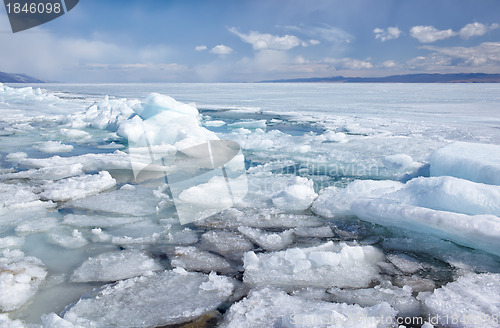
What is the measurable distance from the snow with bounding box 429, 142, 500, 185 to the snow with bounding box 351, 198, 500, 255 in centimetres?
100

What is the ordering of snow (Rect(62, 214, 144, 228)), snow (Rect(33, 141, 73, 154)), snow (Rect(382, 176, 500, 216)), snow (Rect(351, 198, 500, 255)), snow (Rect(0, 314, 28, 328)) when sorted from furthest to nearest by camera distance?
snow (Rect(33, 141, 73, 154))
snow (Rect(62, 214, 144, 228))
snow (Rect(382, 176, 500, 216))
snow (Rect(351, 198, 500, 255))
snow (Rect(0, 314, 28, 328))

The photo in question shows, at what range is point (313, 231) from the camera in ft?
10.3

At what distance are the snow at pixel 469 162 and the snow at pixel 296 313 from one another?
2264mm

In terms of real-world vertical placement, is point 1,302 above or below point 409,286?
above

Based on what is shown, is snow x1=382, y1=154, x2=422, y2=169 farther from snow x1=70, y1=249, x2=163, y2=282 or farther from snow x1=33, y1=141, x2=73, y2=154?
snow x1=33, y1=141, x2=73, y2=154

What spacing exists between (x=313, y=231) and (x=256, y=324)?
1.45 metres

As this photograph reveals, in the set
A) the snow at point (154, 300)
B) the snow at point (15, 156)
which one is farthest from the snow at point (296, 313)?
the snow at point (15, 156)

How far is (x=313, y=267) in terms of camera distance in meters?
2.49

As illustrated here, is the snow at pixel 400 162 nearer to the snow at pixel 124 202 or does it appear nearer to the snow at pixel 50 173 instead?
the snow at pixel 124 202

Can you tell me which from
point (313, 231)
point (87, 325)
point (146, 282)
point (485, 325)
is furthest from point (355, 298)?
point (87, 325)

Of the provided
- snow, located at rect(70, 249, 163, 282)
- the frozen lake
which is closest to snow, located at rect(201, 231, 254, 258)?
the frozen lake

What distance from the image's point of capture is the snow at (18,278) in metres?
2.07

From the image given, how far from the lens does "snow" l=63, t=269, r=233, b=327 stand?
6.28 ft

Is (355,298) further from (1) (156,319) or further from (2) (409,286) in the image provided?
(1) (156,319)
